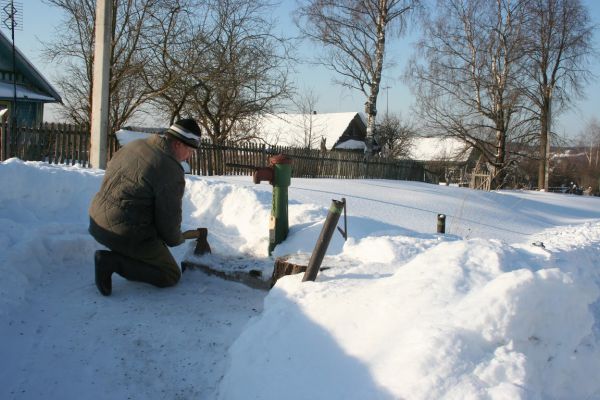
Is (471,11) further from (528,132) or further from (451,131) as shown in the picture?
(528,132)

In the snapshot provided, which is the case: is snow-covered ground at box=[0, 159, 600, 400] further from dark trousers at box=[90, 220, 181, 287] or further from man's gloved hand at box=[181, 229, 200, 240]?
man's gloved hand at box=[181, 229, 200, 240]

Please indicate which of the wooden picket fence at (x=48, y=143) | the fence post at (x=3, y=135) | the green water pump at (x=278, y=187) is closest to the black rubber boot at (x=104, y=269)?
the green water pump at (x=278, y=187)

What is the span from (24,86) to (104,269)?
17.2 metres

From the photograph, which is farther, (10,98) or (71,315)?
(10,98)

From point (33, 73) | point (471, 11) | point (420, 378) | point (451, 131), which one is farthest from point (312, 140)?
point (420, 378)

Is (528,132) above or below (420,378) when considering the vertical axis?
above

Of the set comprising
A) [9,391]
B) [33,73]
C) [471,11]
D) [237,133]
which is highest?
[471,11]

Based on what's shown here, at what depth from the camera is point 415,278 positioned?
2.79 meters

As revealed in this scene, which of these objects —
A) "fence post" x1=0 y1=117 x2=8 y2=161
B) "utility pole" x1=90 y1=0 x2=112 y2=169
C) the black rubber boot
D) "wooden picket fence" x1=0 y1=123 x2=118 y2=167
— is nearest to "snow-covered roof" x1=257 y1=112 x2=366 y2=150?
"wooden picket fence" x1=0 y1=123 x2=118 y2=167

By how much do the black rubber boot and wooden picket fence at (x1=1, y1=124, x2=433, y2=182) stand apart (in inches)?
107

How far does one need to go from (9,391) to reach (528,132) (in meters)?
26.3

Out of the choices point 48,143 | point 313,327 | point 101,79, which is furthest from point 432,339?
point 48,143

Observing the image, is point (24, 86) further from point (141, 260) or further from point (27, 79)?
point (141, 260)

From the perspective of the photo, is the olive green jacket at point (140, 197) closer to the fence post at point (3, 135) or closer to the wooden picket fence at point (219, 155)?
the wooden picket fence at point (219, 155)
